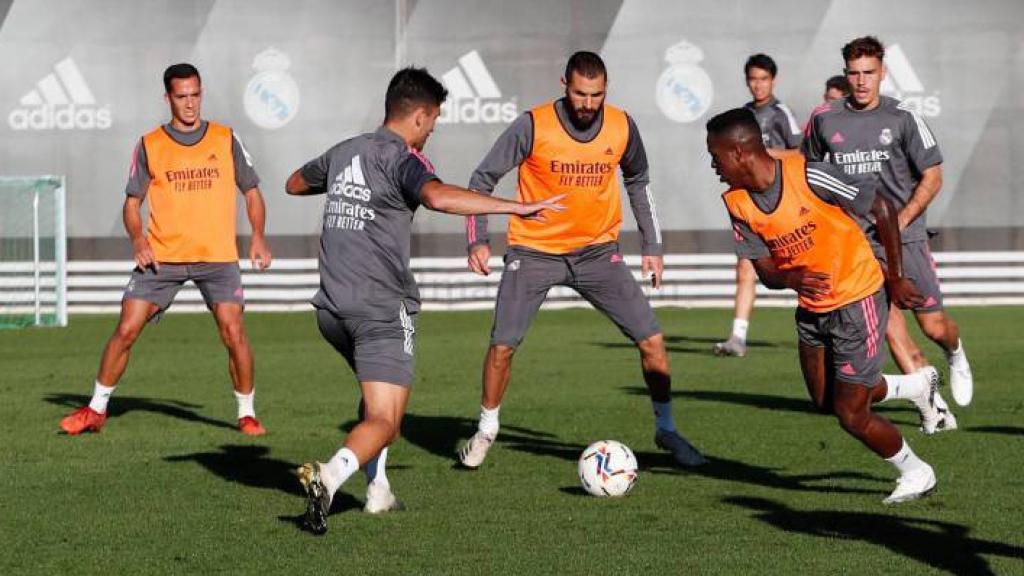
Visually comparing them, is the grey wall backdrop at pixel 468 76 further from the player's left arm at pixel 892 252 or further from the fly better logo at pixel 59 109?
the player's left arm at pixel 892 252

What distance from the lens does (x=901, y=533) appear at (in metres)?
7.91

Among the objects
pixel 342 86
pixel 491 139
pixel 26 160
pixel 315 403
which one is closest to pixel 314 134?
pixel 342 86

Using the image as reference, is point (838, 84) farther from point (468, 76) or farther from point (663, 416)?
point (468, 76)

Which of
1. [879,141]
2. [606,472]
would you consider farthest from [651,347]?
[879,141]

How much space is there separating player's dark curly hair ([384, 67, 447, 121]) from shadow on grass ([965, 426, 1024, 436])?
4.90 m

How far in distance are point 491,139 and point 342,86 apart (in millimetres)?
2341

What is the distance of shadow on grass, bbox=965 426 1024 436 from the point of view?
11.4 metres

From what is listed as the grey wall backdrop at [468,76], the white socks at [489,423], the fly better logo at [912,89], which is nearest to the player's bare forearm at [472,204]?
the white socks at [489,423]

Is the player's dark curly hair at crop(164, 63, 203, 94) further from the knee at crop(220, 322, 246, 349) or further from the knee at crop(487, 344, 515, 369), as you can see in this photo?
the knee at crop(487, 344, 515, 369)

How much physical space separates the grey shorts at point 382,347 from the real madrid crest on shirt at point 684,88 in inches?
678

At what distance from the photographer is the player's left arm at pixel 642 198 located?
35.4ft

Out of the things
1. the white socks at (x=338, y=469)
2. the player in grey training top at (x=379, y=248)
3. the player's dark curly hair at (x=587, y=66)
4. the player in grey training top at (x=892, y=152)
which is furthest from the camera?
the player in grey training top at (x=892, y=152)

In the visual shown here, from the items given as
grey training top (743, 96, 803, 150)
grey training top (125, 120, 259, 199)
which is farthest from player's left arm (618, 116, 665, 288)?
grey training top (743, 96, 803, 150)

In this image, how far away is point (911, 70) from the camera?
25.0 metres
